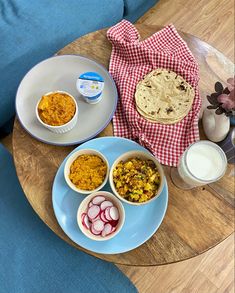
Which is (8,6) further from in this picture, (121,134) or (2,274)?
(2,274)

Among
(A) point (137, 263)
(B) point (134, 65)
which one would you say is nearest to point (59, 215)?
(A) point (137, 263)

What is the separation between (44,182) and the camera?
3.32 ft

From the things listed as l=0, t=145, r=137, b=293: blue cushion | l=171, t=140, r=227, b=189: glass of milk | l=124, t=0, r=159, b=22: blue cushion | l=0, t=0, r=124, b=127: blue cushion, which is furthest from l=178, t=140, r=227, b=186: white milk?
l=124, t=0, r=159, b=22: blue cushion

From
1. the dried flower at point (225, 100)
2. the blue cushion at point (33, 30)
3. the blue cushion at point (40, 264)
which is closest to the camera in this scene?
the dried flower at point (225, 100)

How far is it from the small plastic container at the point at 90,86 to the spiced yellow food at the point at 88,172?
0.23 metres

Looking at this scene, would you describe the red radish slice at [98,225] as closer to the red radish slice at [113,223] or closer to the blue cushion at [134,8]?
the red radish slice at [113,223]

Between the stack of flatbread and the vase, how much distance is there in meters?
0.08

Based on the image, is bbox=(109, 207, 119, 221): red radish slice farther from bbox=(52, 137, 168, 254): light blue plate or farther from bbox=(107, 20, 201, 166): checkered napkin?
bbox=(107, 20, 201, 166): checkered napkin

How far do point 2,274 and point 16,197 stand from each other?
28 centimetres

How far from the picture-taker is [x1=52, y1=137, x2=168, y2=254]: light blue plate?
3.04 feet

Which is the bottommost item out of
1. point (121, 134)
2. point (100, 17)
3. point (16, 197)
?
point (16, 197)

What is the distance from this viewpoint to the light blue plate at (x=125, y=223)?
927 mm

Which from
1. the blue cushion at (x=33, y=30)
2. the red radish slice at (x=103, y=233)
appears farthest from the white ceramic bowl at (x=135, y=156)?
the blue cushion at (x=33, y=30)

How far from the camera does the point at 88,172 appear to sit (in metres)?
0.96
